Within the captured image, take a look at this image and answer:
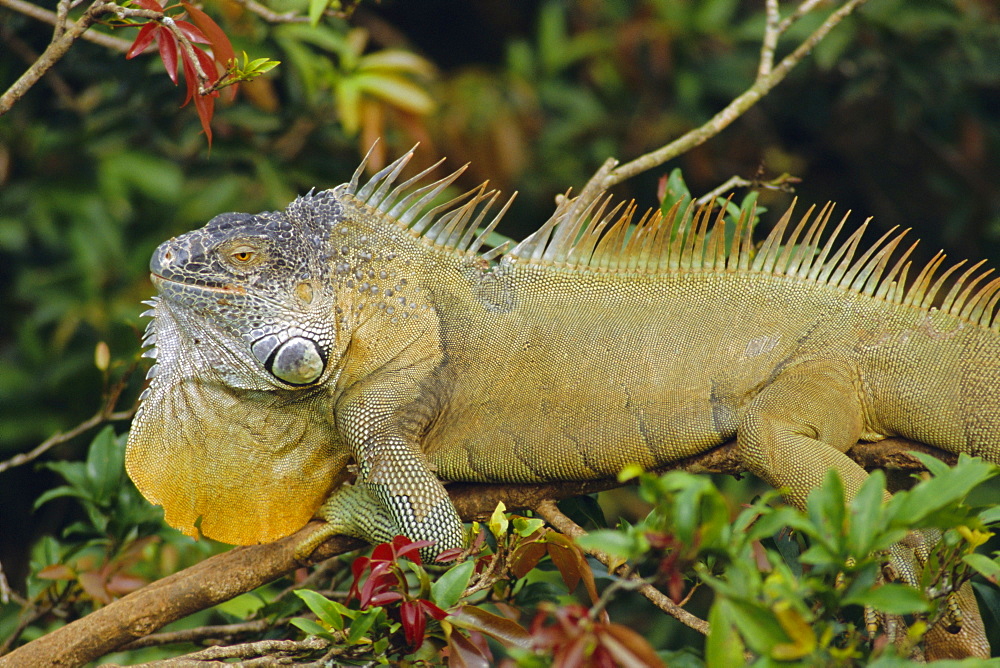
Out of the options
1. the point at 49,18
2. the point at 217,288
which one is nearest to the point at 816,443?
the point at 217,288

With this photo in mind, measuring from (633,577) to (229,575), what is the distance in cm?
144

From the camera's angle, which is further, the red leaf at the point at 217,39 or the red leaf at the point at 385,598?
the red leaf at the point at 217,39

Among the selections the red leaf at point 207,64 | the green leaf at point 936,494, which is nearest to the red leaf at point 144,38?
the red leaf at point 207,64

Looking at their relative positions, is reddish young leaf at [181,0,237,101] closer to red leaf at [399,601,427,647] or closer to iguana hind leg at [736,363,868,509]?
red leaf at [399,601,427,647]

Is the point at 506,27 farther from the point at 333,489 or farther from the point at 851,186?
the point at 333,489

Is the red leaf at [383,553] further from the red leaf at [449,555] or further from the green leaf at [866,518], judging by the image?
the green leaf at [866,518]

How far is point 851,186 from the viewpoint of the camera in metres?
8.00

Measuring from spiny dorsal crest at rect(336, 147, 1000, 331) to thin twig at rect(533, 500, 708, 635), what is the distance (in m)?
0.83

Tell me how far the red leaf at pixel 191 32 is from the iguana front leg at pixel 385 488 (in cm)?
121

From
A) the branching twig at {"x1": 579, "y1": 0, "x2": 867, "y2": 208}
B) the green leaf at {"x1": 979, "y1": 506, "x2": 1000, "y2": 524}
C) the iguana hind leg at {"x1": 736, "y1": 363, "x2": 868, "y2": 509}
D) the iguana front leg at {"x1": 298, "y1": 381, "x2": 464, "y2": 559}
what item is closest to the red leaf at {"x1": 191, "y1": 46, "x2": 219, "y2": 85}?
the iguana front leg at {"x1": 298, "y1": 381, "x2": 464, "y2": 559}

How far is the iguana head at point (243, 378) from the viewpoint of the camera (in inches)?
127

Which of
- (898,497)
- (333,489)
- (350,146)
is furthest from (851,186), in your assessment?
(898,497)

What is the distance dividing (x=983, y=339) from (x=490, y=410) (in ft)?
5.25

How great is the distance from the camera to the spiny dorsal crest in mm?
3166
